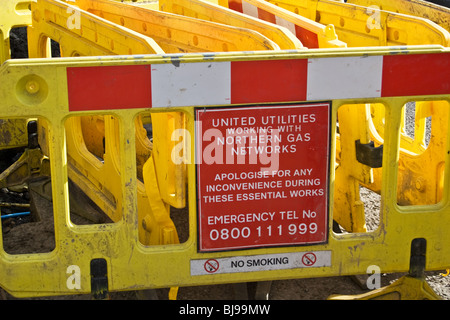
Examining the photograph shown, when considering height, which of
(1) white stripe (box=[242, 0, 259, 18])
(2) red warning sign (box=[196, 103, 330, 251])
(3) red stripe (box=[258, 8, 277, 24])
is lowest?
(2) red warning sign (box=[196, 103, 330, 251])

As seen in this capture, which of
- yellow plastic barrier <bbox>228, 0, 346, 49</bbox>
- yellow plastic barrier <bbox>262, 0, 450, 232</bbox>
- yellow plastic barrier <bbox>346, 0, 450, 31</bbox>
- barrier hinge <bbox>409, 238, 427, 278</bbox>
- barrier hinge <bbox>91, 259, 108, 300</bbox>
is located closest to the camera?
barrier hinge <bbox>91, 259, 108, 300</bbox>

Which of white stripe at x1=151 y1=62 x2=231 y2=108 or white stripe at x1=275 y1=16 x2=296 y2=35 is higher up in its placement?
white stripe at x1=275 y1=16 x2=296 y2=35

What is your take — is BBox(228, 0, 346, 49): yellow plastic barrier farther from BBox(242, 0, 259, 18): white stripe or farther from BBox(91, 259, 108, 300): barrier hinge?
BBox(91, 259, 108, 300): barrier hinge

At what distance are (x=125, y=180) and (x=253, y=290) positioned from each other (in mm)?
1116

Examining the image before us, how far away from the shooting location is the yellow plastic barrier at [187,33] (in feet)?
12.1

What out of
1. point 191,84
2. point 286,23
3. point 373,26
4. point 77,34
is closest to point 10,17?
point 77,34

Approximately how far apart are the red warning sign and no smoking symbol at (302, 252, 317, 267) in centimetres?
7

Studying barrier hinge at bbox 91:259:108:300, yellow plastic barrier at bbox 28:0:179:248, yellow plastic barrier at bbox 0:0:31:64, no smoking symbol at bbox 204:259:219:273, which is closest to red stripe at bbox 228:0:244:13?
yellow plastic barrier at bbox 28:0:179:248

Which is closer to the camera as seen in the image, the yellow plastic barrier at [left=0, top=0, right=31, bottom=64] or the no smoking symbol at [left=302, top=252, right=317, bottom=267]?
the no smoking symbol at [left=302, top=252, right=317, bottom=267]

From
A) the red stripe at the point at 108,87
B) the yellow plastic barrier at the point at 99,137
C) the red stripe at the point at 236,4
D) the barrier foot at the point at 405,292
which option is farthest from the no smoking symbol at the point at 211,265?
the red stripe at the point at 236,4

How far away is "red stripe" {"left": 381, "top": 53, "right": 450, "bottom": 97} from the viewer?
330 centimetres

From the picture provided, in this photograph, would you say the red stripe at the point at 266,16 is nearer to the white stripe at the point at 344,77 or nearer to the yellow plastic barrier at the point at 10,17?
the white stripe at the point at 344,77

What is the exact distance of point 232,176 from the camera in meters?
3.30
